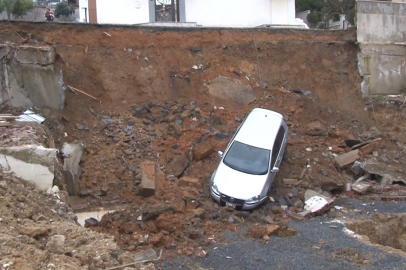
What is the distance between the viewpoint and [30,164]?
8945 mm

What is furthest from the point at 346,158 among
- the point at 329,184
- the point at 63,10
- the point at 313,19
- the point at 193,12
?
the point at 63,10

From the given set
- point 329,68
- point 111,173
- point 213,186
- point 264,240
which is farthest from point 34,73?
point 329,68

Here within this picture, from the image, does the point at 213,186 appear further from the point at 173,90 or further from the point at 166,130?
the point at 173,90

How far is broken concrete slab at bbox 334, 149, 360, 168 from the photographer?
15.2 m

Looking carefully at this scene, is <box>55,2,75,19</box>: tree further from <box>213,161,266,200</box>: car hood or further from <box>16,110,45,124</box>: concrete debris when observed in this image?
<box>213,161,266,200</box>: car hood

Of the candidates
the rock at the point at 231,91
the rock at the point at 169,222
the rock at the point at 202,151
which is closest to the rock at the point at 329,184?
the rock at the point at 202,151

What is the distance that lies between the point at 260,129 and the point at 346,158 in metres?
3.56

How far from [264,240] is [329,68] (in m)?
11.2

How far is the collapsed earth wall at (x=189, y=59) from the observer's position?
16359 mm

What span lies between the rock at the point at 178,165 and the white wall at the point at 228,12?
37.2 feet

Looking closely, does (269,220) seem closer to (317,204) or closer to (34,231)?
(317,204)

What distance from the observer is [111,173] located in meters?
13.5

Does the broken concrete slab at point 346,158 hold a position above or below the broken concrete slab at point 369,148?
below

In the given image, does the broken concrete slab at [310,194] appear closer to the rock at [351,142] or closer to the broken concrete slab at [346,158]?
the broken concrete slab at [346,158]
